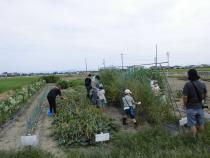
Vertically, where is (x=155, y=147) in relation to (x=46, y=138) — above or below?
above

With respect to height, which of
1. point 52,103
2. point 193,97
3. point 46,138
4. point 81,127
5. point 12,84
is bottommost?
point 12,84

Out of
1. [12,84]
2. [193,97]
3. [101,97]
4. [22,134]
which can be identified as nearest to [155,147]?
[193,97]

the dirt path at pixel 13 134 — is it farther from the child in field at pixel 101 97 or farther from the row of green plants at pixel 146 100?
the row of green plants at pixel 146 100

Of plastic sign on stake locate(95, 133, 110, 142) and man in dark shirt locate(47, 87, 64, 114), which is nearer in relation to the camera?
plastic sign on stake locate(95, 133, 110, 142)

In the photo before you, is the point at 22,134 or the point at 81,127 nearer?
the point at 81,127

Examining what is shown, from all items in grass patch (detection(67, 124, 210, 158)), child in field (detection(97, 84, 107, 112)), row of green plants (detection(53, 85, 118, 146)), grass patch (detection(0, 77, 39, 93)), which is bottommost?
grass patch (detection(0, 77, 39, 93))

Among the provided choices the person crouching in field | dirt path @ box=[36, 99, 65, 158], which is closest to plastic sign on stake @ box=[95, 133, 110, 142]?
dirt path @ box=[36, 99, 65, 158]

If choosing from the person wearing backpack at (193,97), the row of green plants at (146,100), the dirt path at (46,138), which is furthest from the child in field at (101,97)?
the person wearing backpack at (193,97)

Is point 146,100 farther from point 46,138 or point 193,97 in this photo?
point 193,97

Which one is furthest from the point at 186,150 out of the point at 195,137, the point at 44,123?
the point at 44,123

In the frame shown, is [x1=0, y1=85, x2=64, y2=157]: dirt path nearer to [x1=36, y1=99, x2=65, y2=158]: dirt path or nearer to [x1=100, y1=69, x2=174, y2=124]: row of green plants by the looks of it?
[x1=36, y1=99, x2=65, y2=158]: dirt path

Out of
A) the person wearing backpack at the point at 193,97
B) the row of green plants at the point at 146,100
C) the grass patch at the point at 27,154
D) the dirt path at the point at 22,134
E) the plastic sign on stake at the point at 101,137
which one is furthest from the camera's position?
the row of green plants at the point at 146,100

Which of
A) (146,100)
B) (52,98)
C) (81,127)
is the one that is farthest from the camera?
(52,98)

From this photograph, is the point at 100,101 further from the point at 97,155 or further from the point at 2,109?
the point at 97,155
